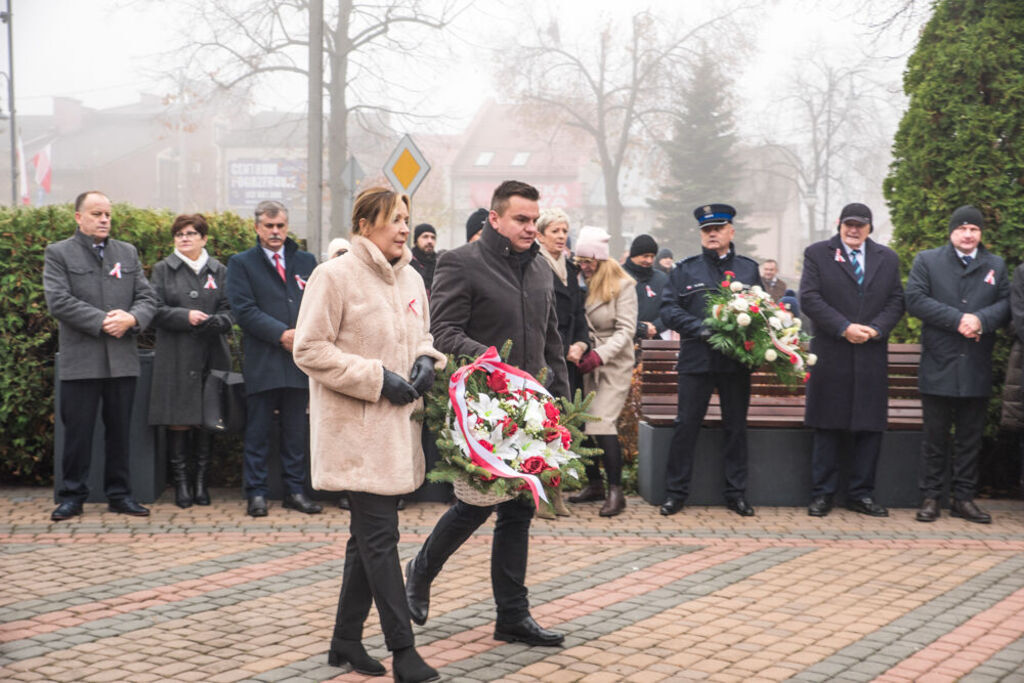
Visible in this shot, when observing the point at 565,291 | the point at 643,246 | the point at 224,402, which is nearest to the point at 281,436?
the point at 224,402

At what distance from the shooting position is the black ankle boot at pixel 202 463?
9125 mm

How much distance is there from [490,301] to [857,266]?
4.52m

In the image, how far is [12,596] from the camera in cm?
638

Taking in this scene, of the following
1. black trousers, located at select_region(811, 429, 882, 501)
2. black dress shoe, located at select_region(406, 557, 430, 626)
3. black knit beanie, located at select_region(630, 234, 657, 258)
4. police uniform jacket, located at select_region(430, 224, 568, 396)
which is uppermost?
black knit beanie, located at select_region(630, 234, 657, 258)

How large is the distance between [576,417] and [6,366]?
18.8ft

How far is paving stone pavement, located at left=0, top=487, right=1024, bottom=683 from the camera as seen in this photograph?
17.5 feet

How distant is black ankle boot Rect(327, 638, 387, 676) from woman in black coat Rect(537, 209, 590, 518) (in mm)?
3394

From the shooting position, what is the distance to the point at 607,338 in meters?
9.25

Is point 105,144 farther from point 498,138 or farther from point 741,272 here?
point 741,272

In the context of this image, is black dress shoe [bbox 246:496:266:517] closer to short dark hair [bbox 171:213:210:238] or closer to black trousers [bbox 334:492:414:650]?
short dark hair [bbox 171:213:210:238]

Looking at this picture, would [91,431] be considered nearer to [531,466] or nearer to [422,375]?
[422,375]

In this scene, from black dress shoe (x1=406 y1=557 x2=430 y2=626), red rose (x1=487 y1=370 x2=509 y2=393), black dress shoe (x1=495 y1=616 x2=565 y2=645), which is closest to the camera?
red rose (x1=487 y1=370 x2=509 y2=393)

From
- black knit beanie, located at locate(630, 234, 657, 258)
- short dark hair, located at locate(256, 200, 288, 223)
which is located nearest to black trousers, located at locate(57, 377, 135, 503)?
short dark hair, located at locate(256, 200, 288, 223)

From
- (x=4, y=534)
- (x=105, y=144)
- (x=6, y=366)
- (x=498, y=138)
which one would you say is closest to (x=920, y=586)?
(x=4, y=534)
